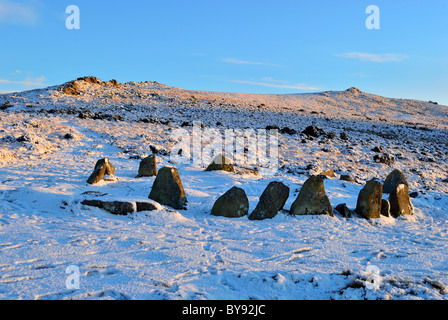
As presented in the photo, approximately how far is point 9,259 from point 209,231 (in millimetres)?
3439

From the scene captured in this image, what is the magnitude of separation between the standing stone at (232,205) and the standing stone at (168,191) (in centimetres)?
93

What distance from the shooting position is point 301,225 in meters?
7.19

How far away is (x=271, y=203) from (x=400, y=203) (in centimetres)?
360

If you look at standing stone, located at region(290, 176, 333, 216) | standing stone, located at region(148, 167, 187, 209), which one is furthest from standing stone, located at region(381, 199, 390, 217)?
standing stone, located at region(148, 167, 187, 209)

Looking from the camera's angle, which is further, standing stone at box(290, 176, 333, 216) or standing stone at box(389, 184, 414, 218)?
standing stone at box(389, 184, 414, 218)

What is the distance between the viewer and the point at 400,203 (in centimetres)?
843

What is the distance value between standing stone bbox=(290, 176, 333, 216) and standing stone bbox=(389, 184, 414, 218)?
6.54ft

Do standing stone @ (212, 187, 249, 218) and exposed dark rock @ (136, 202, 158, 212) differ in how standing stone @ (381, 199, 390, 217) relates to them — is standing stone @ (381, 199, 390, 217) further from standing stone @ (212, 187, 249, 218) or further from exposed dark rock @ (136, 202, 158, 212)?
exposed dark rock @ (136, 202, 158, 212)

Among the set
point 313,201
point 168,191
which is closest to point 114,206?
point 168,191

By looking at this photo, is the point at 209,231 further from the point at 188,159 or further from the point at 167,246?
the point at 188,159

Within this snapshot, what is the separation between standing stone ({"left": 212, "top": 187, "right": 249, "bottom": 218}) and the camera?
25.1ft

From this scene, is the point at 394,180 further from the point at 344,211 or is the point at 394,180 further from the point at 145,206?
the point at 145,206

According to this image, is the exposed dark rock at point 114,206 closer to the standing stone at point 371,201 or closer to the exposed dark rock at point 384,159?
the standing stone at point 371,201

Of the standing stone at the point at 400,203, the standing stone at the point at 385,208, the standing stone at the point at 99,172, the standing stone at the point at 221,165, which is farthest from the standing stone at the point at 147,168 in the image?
the standing stone at the point at 400,203
